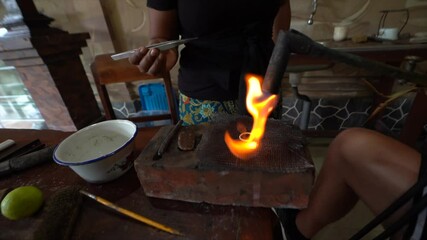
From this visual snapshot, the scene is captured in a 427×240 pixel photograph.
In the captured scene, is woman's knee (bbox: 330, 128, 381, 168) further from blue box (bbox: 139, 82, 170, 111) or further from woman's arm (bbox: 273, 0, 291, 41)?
blue box (bbox: 139, 82, 170, 111)

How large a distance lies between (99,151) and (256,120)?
51 cm

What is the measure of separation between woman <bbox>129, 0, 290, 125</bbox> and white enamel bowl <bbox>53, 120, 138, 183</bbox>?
1.08 feet

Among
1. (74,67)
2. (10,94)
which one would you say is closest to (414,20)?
(74,67)

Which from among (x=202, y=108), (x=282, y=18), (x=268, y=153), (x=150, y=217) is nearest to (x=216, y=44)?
(x=202, y=108)

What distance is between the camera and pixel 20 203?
18.8 inches

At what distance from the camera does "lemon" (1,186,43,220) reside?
1.55ft

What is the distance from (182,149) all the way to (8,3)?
179 cm

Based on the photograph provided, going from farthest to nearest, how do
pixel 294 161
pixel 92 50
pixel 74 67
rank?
pixel 92 50, pixel 74 67, pixel 294 161

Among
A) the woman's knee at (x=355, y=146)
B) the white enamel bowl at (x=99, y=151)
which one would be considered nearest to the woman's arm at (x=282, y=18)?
the woman's knee at (x=355, y=146)

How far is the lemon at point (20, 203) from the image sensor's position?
472mm

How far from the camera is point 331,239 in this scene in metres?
1.27

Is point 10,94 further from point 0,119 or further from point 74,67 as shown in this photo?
point 74,67

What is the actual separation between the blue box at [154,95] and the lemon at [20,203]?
193 centimetres

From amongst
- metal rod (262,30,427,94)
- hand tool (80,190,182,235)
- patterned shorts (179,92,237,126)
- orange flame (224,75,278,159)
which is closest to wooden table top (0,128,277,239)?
hand tool (80,190,182,235)
